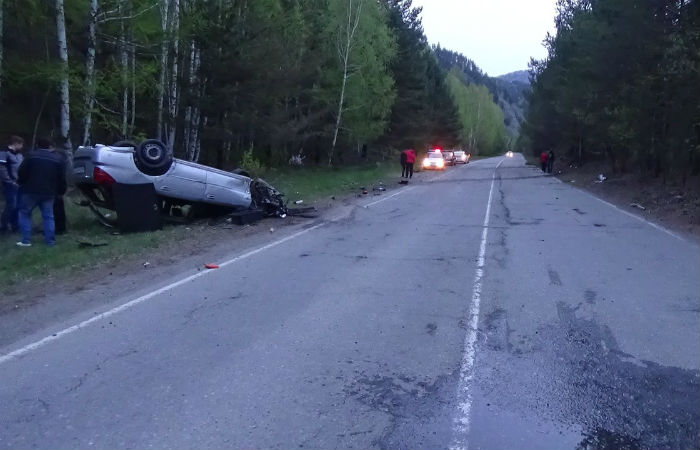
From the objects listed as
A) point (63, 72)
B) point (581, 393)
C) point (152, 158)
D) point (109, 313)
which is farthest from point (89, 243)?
point (581, 393)

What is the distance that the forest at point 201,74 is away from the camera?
61.0 feet

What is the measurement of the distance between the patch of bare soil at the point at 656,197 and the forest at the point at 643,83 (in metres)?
0.70

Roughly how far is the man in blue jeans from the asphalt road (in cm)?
326

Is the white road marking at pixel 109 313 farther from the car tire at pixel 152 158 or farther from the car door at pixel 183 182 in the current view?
the car tire at pixel 152 158

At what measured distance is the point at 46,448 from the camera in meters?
4.07

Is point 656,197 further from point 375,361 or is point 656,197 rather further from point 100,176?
point 375,361

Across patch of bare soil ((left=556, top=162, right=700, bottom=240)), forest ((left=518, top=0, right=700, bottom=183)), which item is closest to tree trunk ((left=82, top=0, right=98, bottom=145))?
patch of bare soil ((left=556, top=162, right=700, bottom=240))

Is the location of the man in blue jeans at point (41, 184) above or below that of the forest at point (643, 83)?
below

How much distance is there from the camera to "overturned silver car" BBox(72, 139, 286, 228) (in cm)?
1225

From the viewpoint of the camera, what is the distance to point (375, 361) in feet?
18.8

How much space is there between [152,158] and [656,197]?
1781 cm

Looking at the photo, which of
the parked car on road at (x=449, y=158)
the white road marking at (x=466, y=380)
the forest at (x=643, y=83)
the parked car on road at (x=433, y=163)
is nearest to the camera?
the white road marking at (x=466, y=380)

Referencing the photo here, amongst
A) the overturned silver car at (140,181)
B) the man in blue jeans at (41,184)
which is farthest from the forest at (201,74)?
the man in blue jeans at (41,184)

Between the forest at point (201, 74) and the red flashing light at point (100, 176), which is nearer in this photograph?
the red flashing light at point (100, 176)
